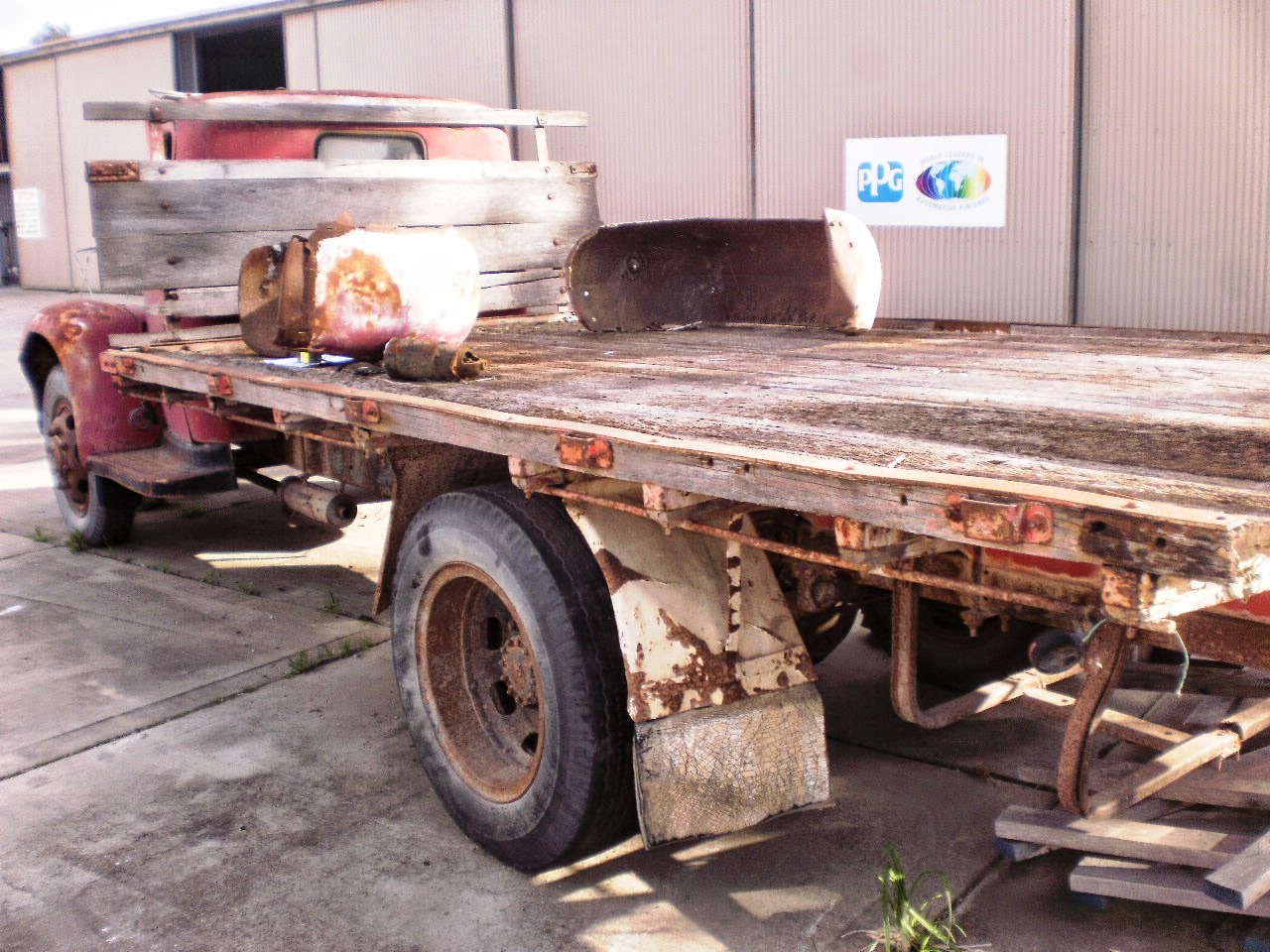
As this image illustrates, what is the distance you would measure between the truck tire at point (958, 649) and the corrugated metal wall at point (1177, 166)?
411 cm

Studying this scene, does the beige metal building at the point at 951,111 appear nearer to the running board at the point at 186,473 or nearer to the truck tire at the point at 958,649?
the running board at the point at 186,473

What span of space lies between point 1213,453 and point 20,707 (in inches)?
157

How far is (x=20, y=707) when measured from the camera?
4520mm

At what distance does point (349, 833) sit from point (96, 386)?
3176mm

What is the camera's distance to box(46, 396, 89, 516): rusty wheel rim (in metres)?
6.32

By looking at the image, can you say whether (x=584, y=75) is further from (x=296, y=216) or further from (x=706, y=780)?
(x=706, y=780)

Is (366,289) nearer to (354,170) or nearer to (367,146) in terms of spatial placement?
(354,170)

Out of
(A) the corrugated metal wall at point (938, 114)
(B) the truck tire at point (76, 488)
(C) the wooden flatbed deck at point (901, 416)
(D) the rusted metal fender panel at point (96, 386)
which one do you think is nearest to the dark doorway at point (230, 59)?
(A) the corrugated metal wall at point (938, 114)

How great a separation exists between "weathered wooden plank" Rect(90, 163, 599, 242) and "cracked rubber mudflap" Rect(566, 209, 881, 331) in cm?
60

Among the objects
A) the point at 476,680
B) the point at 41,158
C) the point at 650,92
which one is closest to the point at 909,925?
the point at 476,680

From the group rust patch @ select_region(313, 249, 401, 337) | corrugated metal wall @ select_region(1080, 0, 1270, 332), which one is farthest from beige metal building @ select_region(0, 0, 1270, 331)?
rust patch @ select_region(313, 249, 401, 337)

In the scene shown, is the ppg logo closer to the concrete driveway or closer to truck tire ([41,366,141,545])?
the concrete driveway

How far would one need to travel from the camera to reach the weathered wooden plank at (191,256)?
4.63 meters

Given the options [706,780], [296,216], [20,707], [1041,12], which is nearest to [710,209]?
[1041,12]
